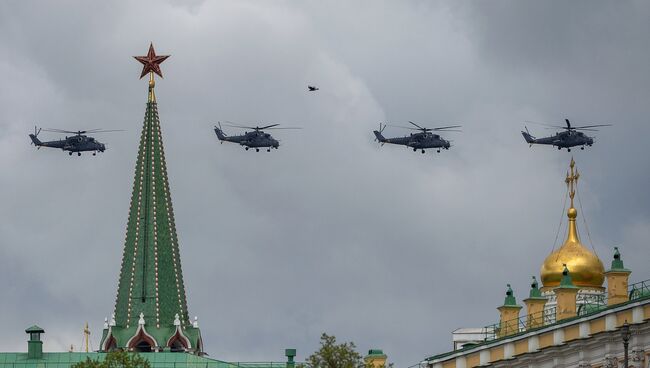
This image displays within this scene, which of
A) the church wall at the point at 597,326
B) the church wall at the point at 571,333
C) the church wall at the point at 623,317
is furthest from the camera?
the church wall at the point at 571,333

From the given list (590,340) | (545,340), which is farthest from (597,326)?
(545,340)

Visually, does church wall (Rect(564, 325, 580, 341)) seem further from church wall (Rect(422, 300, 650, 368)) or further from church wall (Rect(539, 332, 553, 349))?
church wall (Rect(539, 332, 553, 349))

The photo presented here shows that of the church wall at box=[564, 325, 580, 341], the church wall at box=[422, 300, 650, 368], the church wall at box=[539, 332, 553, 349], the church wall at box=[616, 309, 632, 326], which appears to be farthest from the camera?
the church wall at box=[539, 332, 553, 349]

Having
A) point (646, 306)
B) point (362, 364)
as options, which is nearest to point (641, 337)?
point (646, 306)

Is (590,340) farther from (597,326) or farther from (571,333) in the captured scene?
(571,333)

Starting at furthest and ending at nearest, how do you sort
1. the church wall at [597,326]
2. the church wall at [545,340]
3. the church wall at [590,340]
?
the church wall at [545,340]
the church wall at [597,326]
the church wall at [590,340]

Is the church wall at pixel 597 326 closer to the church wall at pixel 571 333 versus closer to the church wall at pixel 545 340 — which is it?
the church wall at pixel 571 333

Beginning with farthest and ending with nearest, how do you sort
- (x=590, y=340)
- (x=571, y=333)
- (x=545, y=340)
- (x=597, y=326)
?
1. (x=545, y=340)
2. (x=571, y=333)
3. (x=597, y=326)
4. (x=590, y=340)

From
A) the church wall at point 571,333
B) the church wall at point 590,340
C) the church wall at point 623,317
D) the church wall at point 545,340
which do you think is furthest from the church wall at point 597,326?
the church wall at point 545,340

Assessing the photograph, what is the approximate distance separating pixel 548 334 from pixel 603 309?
4466mm

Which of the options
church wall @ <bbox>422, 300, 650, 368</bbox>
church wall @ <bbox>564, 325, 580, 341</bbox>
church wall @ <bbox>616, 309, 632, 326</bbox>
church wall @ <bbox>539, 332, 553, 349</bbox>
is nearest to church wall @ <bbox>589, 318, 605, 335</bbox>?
church wall @ <bbox>422, 300, 650, 368</bbox>

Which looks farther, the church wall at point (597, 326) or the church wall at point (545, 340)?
the church wall at point (545, 340)

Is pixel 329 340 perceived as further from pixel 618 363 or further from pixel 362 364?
pixel 618 363

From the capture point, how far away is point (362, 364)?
646 feet
